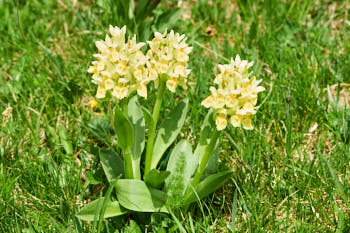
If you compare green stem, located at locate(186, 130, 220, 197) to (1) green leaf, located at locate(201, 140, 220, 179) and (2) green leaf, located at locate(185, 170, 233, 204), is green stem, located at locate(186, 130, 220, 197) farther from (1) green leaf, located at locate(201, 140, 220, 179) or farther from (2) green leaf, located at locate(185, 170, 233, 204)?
(1) green leaf, located at locate(201, 140, 220, 179)

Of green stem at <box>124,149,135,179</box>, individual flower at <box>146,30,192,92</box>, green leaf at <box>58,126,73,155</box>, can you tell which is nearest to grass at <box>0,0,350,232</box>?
green leaf at <box>58,126,73,155</box>

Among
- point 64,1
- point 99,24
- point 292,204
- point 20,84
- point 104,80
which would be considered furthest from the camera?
point 64,1

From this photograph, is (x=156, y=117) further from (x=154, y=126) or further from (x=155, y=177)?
(x=155, y=177)

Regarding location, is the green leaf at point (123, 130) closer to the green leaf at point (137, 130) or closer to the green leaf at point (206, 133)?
the green leaf at point (137, 130)

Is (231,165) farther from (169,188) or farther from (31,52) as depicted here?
(31,52)

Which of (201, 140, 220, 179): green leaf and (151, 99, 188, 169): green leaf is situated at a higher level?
(151, 99, 188, 169): green leaf

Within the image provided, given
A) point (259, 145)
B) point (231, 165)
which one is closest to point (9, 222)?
point (231, 165)
